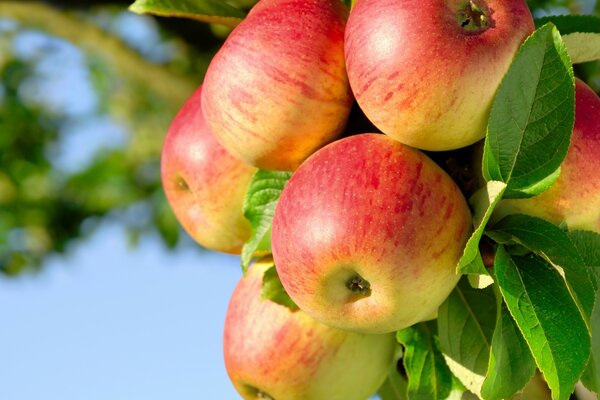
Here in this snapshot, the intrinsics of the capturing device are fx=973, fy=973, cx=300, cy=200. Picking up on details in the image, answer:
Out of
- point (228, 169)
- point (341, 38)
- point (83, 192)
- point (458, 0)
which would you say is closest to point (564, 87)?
point (458, 0)

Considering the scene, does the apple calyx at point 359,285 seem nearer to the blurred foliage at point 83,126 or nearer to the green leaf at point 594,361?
the green leaf at point 594,361

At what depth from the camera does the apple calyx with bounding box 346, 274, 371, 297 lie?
3.47 feet

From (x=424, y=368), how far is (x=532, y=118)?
39 centimetres

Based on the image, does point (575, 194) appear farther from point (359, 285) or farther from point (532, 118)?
point (359, 285)

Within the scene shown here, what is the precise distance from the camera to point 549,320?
3.29 feet

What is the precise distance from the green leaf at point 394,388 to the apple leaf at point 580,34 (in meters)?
0.53

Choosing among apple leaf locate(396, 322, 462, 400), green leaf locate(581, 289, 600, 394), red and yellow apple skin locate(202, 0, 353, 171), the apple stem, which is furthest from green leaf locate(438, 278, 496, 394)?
the apple stem

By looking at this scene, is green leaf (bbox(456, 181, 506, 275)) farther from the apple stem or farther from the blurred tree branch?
the blurred tree branch

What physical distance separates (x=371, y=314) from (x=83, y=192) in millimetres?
2830

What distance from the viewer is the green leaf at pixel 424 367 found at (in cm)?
126

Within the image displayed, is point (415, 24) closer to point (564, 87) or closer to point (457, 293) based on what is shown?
point (564, 87)

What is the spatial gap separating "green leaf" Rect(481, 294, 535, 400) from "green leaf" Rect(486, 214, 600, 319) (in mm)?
85

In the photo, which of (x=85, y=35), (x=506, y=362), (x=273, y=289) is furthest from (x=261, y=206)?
(x=85, y=35)

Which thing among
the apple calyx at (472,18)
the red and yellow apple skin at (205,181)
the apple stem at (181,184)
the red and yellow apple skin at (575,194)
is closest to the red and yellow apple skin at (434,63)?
the apple calyx at (472,18)
